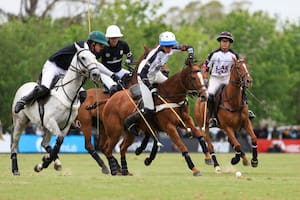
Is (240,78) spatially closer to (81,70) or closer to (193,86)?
(193,86)

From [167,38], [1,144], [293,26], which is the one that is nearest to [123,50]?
[167,38]

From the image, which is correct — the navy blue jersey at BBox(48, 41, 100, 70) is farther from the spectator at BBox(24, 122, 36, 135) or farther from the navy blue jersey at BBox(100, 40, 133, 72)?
the spectator at BBox(24, 122, 36, 135)

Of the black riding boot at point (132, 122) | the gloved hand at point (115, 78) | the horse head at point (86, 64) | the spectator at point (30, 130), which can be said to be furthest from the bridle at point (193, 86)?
the spectator at point (30, 130)

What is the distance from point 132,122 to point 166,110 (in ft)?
3.40

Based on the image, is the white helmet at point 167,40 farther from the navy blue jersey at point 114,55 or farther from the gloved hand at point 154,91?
the navy blue jersey at point 114,55

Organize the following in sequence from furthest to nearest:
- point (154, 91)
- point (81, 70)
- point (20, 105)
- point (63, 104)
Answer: point (154, 91) < point (20, 105) < point (63, 104) < point (81, 70)

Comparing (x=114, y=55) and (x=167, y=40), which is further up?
(x=167, y=40)

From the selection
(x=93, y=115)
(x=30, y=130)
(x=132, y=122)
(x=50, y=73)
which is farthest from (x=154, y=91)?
(x=30, y=130)

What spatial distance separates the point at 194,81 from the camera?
18344mm

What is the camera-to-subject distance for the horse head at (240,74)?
68.5 feet

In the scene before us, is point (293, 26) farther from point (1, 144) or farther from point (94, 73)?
point (94, 73)

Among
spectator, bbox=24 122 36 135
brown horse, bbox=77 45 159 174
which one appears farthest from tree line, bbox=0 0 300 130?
brown horse, bbox=77 45 159 174

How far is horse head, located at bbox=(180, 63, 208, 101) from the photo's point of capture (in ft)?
59.9

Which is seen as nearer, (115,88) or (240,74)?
(115,88)
